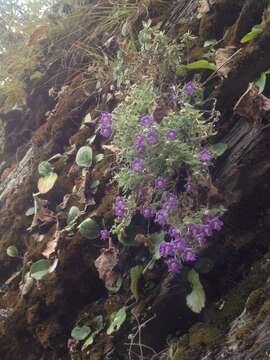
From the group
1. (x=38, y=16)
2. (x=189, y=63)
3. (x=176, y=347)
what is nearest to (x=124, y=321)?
(x=176, y=347)

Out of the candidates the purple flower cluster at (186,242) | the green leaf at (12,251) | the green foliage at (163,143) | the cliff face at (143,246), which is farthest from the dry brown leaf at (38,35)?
the purple flower cluster at (186,242)

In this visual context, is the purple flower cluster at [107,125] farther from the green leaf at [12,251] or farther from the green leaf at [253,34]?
the green leaf at [12,251]

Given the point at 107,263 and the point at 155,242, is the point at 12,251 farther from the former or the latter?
the point at 155,242

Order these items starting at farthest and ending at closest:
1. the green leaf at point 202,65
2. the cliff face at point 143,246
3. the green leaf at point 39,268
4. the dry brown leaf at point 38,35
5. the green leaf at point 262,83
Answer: the dry brown leaf at point 38,35
the green leaf at point 39,268
the green leaf at point 202,65
the green leaf at point 262,83
the cliff face at point 143,246

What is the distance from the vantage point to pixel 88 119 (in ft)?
10.6

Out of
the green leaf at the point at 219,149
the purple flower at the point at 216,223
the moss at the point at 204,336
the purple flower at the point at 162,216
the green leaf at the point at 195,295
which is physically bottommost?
the moss at the point at 204,336

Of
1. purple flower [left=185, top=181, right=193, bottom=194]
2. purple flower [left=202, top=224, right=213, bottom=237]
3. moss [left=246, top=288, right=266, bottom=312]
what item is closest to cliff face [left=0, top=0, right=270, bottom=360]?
moss [left=246, top=288, right=266, bottom=312]

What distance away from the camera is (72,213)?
274 centimetres

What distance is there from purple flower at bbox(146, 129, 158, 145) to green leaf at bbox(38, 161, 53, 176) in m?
1.36

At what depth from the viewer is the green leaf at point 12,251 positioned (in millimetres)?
3029

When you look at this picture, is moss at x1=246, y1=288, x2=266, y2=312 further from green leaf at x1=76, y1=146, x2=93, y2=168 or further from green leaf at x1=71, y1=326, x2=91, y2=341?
green leaf at x1=76, y1=146, x2=93, y2=168

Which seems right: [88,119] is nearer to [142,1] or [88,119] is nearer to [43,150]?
[43,150]

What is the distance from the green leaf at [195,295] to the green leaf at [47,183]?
4.52 ft

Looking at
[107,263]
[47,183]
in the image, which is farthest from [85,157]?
[107,263]
